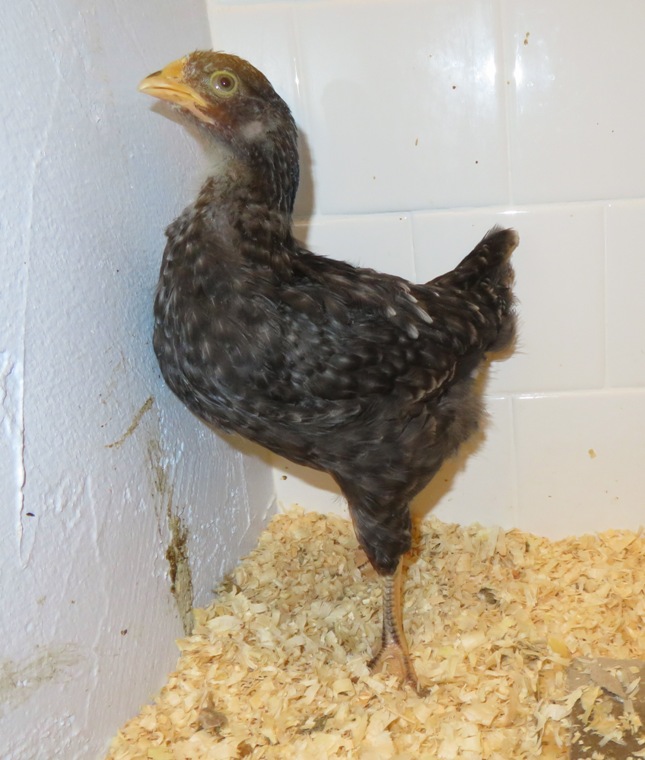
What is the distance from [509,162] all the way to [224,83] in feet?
2.45

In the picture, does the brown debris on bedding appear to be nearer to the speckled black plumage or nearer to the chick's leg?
the chick's leg

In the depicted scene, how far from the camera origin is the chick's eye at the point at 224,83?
1.45m

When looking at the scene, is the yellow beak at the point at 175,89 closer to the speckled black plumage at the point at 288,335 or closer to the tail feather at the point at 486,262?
the speckled black plumage at the point at 288,335

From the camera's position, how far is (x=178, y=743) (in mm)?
1454

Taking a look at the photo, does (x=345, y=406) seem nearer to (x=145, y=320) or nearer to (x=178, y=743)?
(x=145, y=320)

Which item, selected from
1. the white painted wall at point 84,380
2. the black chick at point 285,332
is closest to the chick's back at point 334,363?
the black chick at point 285,332

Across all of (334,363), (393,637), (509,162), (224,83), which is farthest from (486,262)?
(393,637)

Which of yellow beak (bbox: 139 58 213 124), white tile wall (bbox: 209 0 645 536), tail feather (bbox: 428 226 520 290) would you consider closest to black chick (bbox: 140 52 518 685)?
yellow beak (bbox: 139 58 213 124)

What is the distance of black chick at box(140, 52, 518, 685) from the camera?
140 centimetres

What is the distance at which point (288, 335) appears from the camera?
1396mm

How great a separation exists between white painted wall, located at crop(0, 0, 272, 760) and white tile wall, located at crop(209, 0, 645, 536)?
34cm

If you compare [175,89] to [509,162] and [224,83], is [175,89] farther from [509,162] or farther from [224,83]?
[509,162]

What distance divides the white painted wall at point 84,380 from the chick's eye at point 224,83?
0.54 feet

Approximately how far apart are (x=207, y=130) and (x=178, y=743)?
1.26 meters
